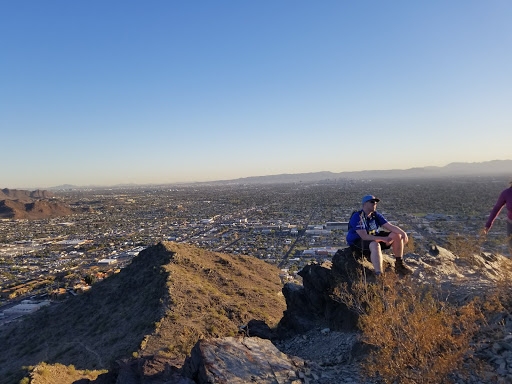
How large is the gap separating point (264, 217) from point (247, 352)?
63.7 meters

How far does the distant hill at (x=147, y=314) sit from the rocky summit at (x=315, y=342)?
342mm

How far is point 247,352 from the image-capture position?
4809mm

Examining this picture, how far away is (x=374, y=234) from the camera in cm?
647

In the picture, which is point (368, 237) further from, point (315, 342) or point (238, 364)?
Answer: point (238, 364)

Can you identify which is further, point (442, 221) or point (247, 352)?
point (442, 221)

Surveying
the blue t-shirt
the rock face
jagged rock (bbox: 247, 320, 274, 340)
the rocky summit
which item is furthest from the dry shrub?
jagged rock (bbox: 247, 320, 274, 340)

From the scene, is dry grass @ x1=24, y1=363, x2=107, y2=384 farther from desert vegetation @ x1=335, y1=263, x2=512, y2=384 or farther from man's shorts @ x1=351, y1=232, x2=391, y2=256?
desert vegetation @ x1=335, y1=263, x2=512, y2=384

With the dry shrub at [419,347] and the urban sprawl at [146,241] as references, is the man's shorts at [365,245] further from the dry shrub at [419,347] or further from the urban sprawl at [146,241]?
the urban sprawl at [146,241]

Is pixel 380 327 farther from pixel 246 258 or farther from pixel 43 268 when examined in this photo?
pixel 43 268

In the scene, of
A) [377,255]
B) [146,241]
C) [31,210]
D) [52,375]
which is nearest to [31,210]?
[31,210]

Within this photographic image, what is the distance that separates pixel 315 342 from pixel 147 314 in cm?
877

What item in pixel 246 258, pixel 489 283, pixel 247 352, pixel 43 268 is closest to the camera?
pixel 247 352

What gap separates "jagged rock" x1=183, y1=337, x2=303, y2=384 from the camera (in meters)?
4.30

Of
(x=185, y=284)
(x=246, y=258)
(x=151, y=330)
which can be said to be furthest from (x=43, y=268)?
(x=151, y=330)
